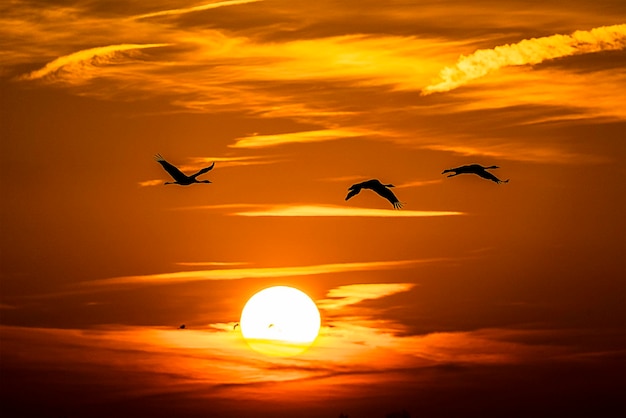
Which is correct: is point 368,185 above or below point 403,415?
above

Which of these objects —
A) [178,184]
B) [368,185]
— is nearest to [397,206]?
[368,185]

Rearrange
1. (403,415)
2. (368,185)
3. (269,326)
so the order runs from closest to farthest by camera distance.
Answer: (368,185), (269,326), (403,415)

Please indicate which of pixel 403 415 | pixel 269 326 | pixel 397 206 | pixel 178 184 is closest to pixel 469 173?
pixel 397 206

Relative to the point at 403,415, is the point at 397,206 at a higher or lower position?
higher

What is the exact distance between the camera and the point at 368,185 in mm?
88438

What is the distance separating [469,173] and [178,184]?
10.7 metres

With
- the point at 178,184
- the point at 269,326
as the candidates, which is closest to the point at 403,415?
the point at 269,326

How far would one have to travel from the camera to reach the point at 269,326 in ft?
374

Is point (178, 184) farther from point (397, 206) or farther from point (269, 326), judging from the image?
point (269, 326)

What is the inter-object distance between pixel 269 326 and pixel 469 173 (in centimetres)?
2624

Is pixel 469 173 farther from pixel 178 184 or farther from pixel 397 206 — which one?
pixel 178 184

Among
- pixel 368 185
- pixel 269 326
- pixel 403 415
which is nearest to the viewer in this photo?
pixel 368 185

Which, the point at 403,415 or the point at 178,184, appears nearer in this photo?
the point at 178,184

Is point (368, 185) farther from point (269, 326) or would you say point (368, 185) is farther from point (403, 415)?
point (403, 415)
